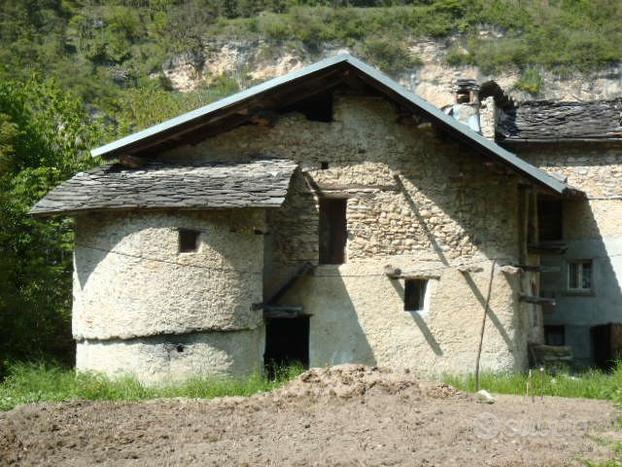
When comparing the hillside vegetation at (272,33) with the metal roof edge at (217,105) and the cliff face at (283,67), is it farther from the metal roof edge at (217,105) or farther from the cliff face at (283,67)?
the metal roof edge at (217,105)

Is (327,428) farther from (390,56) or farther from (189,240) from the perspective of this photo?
(390,56)

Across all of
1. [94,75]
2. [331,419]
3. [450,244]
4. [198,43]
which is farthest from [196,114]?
[198,43]

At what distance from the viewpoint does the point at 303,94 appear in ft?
44.1

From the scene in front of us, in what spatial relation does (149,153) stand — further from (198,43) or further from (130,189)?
(198,43)

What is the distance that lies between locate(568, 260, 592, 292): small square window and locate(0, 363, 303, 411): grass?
763 centimetres

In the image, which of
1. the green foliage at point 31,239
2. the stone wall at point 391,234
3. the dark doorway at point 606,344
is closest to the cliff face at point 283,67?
the green foliage at point 31,239

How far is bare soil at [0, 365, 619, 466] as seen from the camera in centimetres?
812

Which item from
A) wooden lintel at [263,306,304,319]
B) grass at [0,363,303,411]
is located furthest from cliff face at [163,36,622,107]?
grass at [0,363,303,411]

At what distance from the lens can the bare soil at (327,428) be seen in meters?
8.12

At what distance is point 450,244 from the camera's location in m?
Answer: 13.3

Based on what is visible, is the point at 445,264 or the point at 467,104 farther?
the point at 467,104

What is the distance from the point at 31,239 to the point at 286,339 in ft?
20.2

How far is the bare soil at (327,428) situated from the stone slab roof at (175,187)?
9.31 ft

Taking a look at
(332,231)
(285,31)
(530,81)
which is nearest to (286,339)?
(332,231)
